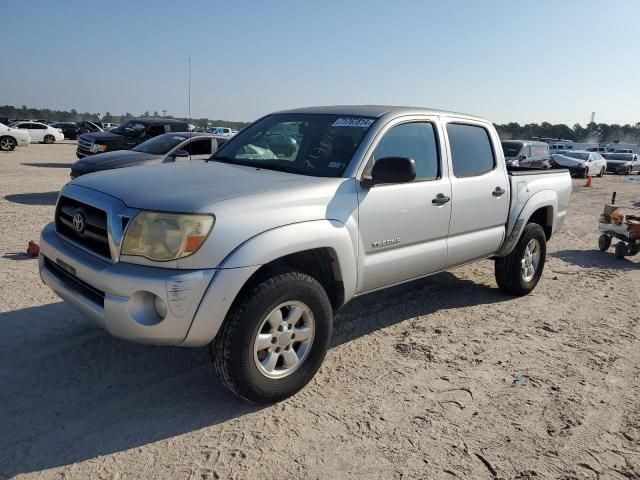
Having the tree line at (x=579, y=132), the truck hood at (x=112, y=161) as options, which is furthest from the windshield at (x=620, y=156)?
the tree line at (x=579, y=132)

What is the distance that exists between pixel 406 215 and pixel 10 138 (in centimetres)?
2579

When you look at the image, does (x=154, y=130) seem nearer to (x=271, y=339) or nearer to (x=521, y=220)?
(x=521, y=220)

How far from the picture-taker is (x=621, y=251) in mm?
8094

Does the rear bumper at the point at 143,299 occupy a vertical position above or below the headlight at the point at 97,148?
below

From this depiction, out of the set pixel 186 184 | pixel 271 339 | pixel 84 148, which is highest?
pixel 186 184

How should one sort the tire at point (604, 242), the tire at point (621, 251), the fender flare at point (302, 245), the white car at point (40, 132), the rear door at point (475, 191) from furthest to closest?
the white car at point (40, 132) < the tire at point (604, 242) < the tire at point (621, 251) < the rear door at point (475, 191) < the fender flare at point (302, 245)

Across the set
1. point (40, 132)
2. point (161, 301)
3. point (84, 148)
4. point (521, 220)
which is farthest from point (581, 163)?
point (40, 132)

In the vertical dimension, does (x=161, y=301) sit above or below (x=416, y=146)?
below

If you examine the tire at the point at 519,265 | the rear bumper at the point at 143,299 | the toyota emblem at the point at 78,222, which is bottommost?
the tire at the point at 519,265

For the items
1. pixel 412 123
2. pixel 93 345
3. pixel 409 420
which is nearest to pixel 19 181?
pixel 93 345

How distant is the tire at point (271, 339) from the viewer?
10.2ft

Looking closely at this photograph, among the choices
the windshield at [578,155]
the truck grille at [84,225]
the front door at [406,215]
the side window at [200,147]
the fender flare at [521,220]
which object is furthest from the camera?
the windshield at [578,155]

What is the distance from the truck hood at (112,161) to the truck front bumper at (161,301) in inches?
289

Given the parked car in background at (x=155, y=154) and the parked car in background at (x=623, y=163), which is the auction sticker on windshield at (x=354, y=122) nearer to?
the parked car in background at (x=155, y=154)
